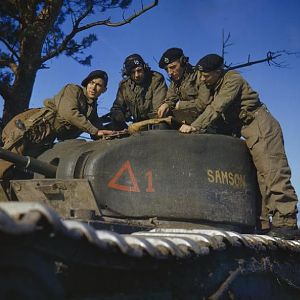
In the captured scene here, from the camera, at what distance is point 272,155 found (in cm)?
553

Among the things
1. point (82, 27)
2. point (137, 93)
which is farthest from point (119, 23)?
point (137, 93)

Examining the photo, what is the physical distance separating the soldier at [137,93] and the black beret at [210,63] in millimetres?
932

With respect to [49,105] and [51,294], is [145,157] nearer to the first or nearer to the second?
[49,105]

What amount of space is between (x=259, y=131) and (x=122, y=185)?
1.55 metres

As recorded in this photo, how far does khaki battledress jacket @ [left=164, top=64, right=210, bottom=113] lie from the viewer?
235 inches

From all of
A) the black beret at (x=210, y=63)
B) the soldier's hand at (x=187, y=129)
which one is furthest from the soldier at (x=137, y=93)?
the soldier's hand at (x=187, y=129)

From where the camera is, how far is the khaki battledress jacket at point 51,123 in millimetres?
6059

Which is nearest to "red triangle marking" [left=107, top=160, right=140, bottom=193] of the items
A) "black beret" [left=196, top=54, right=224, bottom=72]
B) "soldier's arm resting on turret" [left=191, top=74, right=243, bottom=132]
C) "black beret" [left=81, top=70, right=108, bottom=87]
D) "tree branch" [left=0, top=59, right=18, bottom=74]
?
"soldier's arm resting on turret" [left=191, top=74, right=243, bottom=132]

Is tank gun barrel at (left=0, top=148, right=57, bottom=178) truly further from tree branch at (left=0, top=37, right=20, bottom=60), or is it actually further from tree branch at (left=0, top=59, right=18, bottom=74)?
tree branch at (left=0, top=37, right=20, bottom=60)

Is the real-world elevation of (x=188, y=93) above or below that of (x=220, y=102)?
above

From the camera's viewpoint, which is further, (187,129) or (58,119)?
(58,119)

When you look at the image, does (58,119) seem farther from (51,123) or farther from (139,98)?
(139,98)

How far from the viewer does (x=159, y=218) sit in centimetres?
491

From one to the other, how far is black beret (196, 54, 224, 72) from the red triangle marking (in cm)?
145
